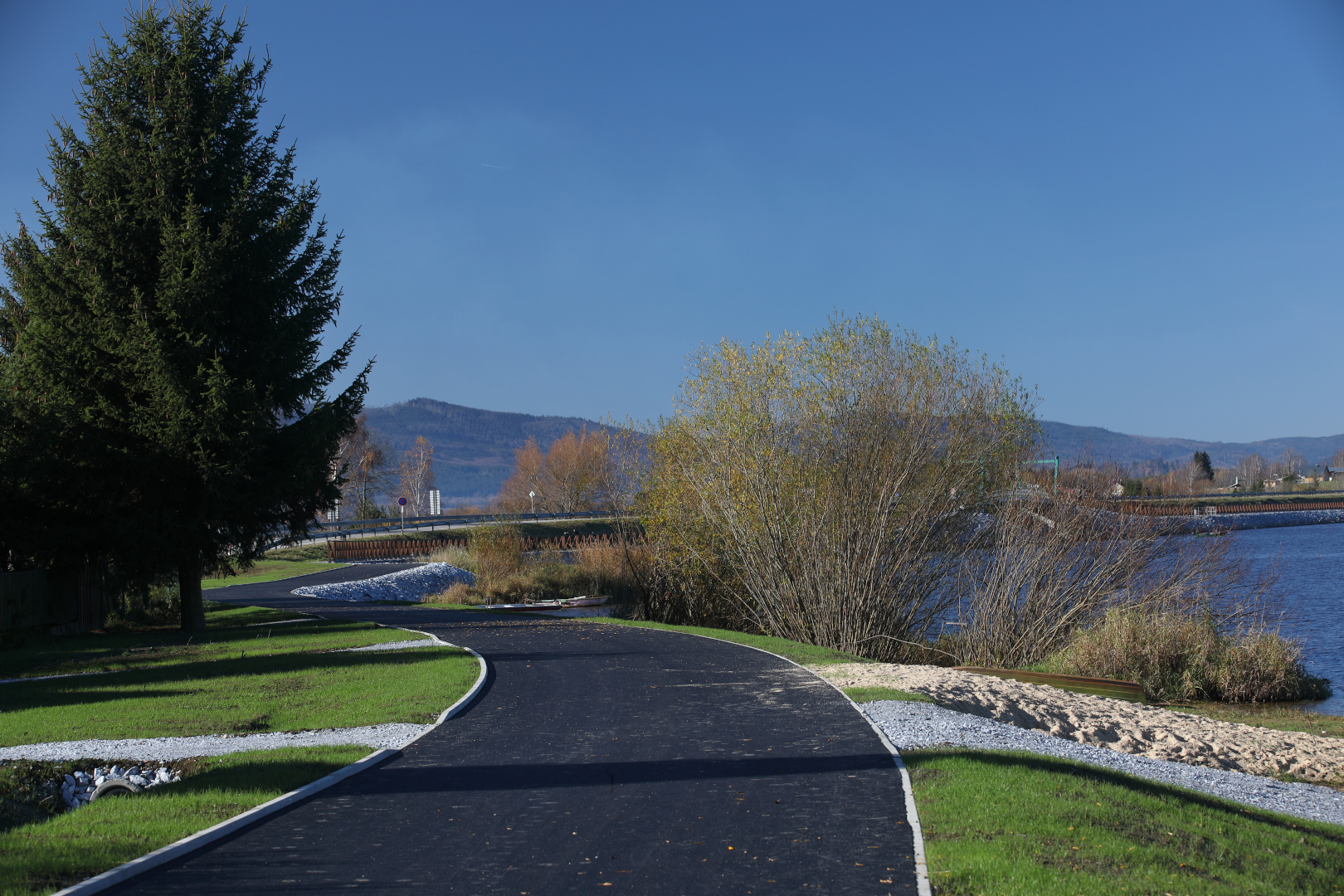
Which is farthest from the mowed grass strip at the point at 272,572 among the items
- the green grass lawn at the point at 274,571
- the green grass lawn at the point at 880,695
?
the green grass lawn at the point at 880,695

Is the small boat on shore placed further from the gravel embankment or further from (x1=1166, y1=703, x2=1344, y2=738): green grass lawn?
the gravel embankment

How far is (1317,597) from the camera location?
102 feet

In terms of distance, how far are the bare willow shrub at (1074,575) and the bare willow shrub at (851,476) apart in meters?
1.22

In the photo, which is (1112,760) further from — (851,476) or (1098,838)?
(851,476)

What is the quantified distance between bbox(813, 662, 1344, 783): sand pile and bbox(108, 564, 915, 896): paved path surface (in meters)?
2.15

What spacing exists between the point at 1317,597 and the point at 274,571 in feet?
148

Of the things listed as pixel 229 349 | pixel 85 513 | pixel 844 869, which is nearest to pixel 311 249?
pixel 229 349

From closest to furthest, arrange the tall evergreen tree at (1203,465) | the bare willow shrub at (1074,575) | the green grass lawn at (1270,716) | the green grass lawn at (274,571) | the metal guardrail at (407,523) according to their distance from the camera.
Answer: the green grass lawn at (1270,716) < the bare willow shrub at (1074,575) < the green grass lawn at (274,571) < the metal guardrail at (407,523) < the tall evergreen tree at (1203,465)

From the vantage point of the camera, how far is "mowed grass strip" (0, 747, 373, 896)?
20.2ft

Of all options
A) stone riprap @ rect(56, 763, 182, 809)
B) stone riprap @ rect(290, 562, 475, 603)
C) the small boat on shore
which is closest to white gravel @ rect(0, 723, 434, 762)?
stone riprap @ rect(56, 763, 182, 809)

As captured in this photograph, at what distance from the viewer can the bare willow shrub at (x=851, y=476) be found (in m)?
19.3

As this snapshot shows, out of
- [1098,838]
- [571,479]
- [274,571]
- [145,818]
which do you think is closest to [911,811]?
[1098,838]

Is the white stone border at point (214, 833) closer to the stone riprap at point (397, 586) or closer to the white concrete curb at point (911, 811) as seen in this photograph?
the white concrete curb at point (911, 811)

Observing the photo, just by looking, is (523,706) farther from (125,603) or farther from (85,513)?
(125,603)
